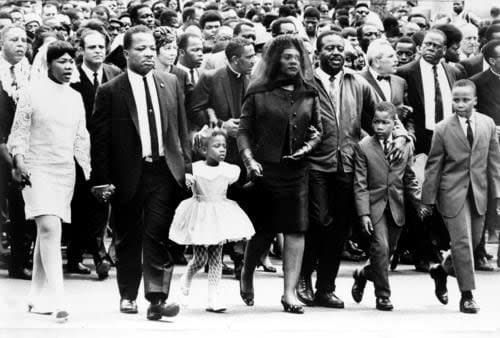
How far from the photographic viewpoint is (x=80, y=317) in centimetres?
1012

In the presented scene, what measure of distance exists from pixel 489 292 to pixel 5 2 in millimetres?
12620

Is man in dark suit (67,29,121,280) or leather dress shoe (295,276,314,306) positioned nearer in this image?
leather dress shoe (295,276,314,306)

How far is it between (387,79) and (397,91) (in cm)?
16

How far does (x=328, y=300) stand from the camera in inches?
432

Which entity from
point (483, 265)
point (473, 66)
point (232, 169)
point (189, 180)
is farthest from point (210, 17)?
point (189, 180)

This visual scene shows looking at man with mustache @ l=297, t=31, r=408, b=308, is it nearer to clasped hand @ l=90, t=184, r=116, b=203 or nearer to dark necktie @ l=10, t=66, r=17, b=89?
clasped hand @ l=90, t=184, r=116, b=203

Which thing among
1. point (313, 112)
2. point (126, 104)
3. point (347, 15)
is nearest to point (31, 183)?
point (126, 104)

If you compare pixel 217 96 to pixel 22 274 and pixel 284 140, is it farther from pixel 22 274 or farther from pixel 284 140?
pixel 22 274

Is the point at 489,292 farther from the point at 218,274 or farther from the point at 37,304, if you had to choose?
the point at 37,304

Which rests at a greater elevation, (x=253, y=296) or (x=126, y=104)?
(x=126, y=104)

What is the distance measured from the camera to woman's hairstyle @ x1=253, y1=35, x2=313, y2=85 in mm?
10617

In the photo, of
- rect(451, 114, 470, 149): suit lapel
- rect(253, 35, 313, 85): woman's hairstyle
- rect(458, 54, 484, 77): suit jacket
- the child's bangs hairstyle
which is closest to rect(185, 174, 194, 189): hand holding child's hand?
the child's bangs hairstyle

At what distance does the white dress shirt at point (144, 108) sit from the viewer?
397 inches

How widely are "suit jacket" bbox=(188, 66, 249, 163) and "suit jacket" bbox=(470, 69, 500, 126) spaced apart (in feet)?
9.22
